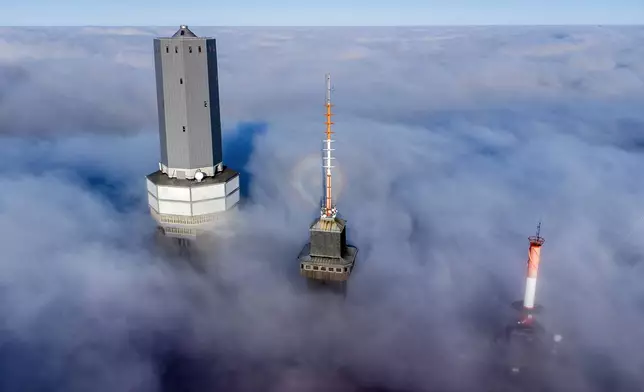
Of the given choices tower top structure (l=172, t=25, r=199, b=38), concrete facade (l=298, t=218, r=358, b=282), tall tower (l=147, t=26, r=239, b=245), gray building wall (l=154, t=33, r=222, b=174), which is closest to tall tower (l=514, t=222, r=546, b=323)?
concrete facade (l=298, t=218, r=358, b=282)

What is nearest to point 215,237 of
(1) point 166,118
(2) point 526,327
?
(1) point 166,118

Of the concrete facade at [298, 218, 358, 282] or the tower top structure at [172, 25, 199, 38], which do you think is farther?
the tower top structure at [172, 25, 199, 38]

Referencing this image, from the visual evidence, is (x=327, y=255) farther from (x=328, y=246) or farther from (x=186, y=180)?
(x=186, y=180)

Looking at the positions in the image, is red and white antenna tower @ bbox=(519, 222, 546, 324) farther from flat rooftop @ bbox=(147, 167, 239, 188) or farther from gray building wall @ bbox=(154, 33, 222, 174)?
gray building wall @ bbox=(154, 33, 222, 174)

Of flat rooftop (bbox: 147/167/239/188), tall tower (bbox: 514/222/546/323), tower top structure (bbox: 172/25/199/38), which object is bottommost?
tall tower (bbox: 514/222/546/323)

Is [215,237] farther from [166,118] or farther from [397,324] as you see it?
[397,324]

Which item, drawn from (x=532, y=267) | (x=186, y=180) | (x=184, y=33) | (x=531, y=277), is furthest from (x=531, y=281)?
(x=184, y=33)

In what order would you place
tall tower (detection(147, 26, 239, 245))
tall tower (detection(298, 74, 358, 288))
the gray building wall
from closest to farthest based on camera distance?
tall tower (detection(298, 74, 358, 288))
the gray building wall
tall tower (detection(147, 26, 239, 245))

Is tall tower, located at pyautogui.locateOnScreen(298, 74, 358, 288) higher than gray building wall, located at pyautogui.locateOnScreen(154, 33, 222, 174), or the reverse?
gray building wall, located at pyautogui.locateOnScreen(154, 33, 222, 174)
